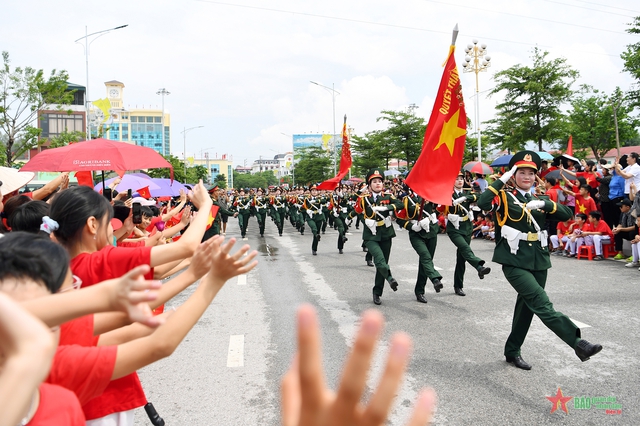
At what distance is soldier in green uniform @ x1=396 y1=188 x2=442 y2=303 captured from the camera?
8.12 m

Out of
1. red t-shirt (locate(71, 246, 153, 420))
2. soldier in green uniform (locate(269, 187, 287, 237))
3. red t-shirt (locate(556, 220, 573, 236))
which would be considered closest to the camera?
red t-shirt (locate(71, 246, 153, 420))

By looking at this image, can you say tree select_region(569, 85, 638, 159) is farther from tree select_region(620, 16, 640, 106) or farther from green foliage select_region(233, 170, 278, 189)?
green foliage select_region(233, 170, 278, 189)

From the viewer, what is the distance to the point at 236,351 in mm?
5801

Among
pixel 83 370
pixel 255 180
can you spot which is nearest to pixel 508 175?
pixel 83 370

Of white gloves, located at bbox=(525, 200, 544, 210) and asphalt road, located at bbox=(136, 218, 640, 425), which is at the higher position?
white gloves, located at bbox=(525, 200, 544, 210)

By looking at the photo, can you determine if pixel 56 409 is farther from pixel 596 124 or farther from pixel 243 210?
pixel 596 124

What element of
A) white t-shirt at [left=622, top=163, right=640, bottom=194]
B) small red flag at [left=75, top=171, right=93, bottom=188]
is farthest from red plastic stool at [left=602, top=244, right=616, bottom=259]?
small red flag at [left=75, top=171, right=93, bottom=188]

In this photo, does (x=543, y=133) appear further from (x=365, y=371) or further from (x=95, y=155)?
(x=365, y=371)

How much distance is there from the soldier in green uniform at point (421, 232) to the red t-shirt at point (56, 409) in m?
6.67

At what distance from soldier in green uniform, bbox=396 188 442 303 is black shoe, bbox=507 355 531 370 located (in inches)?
110

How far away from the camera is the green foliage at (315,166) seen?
62469 millimetres

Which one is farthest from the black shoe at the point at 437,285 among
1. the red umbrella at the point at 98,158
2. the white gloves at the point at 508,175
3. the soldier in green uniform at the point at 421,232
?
the red umbrella at the point at 98,158

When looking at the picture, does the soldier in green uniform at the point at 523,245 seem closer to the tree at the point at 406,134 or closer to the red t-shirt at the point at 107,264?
the red t-shirt at the point at 107,264

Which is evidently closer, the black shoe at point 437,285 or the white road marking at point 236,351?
the white road marking at point 236,351
